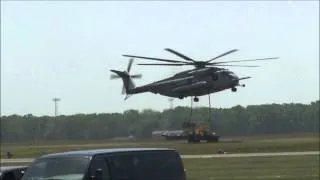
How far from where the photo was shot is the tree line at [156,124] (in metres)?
61.3

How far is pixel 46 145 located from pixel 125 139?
14.8 m

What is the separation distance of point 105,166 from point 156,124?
71.0 m

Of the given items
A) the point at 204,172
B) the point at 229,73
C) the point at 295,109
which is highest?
the point at 229,73

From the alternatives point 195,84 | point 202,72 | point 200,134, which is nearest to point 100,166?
point 202,72

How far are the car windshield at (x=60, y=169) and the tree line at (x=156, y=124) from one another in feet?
135

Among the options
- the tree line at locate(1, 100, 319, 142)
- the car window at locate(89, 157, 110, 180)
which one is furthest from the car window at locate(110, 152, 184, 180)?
the tree line at locate(1, 100, 319, 142)

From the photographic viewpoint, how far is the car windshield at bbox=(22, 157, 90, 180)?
1304 cm

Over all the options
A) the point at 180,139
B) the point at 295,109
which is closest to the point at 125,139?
the point at 180,139

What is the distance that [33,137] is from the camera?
2864 inches

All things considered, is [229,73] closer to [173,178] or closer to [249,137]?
[249,137]

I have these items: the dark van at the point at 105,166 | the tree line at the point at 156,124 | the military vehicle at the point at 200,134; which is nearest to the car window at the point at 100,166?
the dark van at the point at 105,166

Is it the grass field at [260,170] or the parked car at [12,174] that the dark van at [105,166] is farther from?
the grass field at [260,170]

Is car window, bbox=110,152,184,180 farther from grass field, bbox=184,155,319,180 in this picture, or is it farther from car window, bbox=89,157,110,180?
grass field, bbox=184,155,319,180

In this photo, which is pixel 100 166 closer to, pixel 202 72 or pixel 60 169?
pixel 60 169
